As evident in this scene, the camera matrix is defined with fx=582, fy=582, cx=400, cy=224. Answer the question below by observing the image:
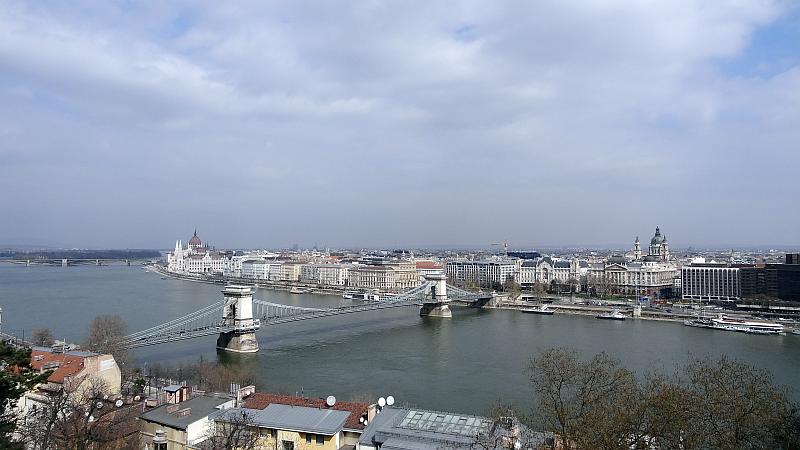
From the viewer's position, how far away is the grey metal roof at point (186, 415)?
459 cm

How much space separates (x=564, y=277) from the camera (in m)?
33.4

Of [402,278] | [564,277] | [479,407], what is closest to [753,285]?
[564,277]

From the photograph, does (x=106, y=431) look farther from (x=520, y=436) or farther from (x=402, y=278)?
(x=402, y=278)

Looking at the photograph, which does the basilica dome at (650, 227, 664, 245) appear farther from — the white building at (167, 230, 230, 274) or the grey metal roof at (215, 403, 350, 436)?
the grey metal roof at (215, 403, 350, 436)

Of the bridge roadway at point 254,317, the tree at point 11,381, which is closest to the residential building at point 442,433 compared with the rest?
the tree at point 11,381

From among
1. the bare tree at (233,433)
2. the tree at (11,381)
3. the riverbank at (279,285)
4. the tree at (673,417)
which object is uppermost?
the tree at (11,381)

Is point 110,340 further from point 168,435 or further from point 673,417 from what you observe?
point 673,417

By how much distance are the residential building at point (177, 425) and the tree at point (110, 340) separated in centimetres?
476

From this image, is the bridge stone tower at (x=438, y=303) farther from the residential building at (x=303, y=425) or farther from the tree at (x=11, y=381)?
the tree at (x=11, y=381)

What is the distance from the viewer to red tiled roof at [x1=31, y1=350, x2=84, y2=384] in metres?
6.37

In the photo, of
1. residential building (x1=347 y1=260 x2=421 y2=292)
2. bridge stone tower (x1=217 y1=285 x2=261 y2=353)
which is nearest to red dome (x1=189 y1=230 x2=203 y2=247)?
residential building (x1=347 y1=260 x2=421 y2=292)

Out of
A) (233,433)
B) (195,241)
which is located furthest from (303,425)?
(195,241)

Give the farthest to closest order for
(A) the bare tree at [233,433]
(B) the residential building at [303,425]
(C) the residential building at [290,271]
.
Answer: (C) the residential building at [290,271] → (B) the residential building at [303,425] → (A) the bare tree at [233,433]

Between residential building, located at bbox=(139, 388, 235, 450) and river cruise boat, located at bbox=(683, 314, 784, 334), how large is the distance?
16.9 metres
